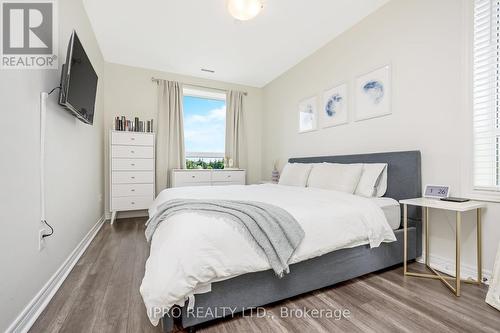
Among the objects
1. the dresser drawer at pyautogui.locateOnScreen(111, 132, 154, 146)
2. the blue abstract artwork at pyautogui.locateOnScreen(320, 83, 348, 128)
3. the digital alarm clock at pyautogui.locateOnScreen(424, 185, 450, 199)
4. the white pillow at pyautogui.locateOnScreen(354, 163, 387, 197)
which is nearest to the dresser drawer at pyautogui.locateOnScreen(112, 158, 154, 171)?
the dresser drawer at pyautogui.locateOnScreen(111, 132, 154, 146)

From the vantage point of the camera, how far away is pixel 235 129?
4.90 m

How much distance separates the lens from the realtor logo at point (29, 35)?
1.24 meters

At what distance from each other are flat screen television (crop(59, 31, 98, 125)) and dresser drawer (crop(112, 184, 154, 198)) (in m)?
1.50

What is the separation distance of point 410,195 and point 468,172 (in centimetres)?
46

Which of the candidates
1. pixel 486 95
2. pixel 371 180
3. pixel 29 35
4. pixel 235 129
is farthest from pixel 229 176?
pixel 486 95

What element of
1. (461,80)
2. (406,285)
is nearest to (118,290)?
(406,285)

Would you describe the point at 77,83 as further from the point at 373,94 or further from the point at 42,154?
the point at 373,94

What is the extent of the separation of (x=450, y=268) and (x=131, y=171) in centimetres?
409

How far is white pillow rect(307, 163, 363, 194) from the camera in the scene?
2395 millimetres

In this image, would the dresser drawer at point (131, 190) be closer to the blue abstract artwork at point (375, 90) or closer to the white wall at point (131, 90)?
the white wall at point (131, 90)

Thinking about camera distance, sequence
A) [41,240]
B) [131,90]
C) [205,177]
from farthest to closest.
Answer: [205,177]
[131,90]
[41,240]

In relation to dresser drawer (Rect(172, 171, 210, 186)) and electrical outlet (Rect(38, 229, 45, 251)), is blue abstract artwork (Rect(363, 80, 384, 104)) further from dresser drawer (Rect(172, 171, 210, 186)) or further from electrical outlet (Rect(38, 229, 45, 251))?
electrical outlet (Rect(38, 229, 45, 251))

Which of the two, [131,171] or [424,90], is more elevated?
[424,90]

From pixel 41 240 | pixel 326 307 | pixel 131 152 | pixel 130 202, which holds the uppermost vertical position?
pixel 131 152
